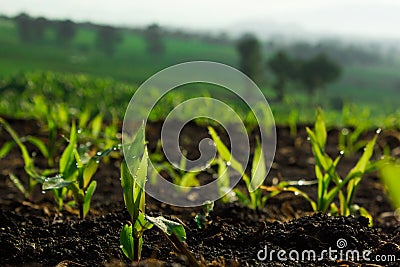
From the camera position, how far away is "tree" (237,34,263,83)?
32425mm

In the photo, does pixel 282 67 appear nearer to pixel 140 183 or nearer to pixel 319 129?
pixel 319 129

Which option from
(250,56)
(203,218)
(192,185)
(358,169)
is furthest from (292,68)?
(203,218)

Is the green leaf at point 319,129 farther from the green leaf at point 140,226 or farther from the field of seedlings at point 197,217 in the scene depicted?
the green leaf at point 140,226

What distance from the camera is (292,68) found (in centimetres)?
3356

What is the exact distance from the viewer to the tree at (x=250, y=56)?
3242cm

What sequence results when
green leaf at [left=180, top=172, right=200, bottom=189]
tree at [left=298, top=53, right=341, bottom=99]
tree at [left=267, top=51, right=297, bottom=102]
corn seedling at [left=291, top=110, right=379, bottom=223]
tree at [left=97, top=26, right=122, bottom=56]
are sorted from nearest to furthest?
corn seedling at [left=291, top=110, right=379, bottom=223] < green leaf at [left=180, top=172, right=200, bottom=189] < tree at [left=97, top=26, right=122, bottom=56] < tree at [left=267, top=51, right=297, bottom=102] < tree at [left=298, top=53, right=341, bottom=99]

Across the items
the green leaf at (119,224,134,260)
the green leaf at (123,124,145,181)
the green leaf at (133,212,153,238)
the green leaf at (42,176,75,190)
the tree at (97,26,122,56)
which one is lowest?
the green leaf at (119,224,134,260)

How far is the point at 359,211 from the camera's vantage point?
224cm

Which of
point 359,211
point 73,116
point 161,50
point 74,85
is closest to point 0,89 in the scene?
point 74,85

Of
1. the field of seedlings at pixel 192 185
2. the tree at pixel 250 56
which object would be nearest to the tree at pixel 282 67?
the tree at pixel 250 56

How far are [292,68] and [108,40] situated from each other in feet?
35.4

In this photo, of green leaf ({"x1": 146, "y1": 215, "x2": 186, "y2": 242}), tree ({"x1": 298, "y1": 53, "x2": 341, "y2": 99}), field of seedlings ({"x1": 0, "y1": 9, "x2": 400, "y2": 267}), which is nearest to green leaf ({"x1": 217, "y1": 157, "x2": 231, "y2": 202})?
field of seedlings ({"x1": 0, "y1": 9, "x2": 400, "y2": 267})

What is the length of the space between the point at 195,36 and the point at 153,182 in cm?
3232

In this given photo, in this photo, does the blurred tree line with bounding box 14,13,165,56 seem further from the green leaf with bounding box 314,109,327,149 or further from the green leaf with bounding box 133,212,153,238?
the green leaf with bounding box 133,212,153,238
